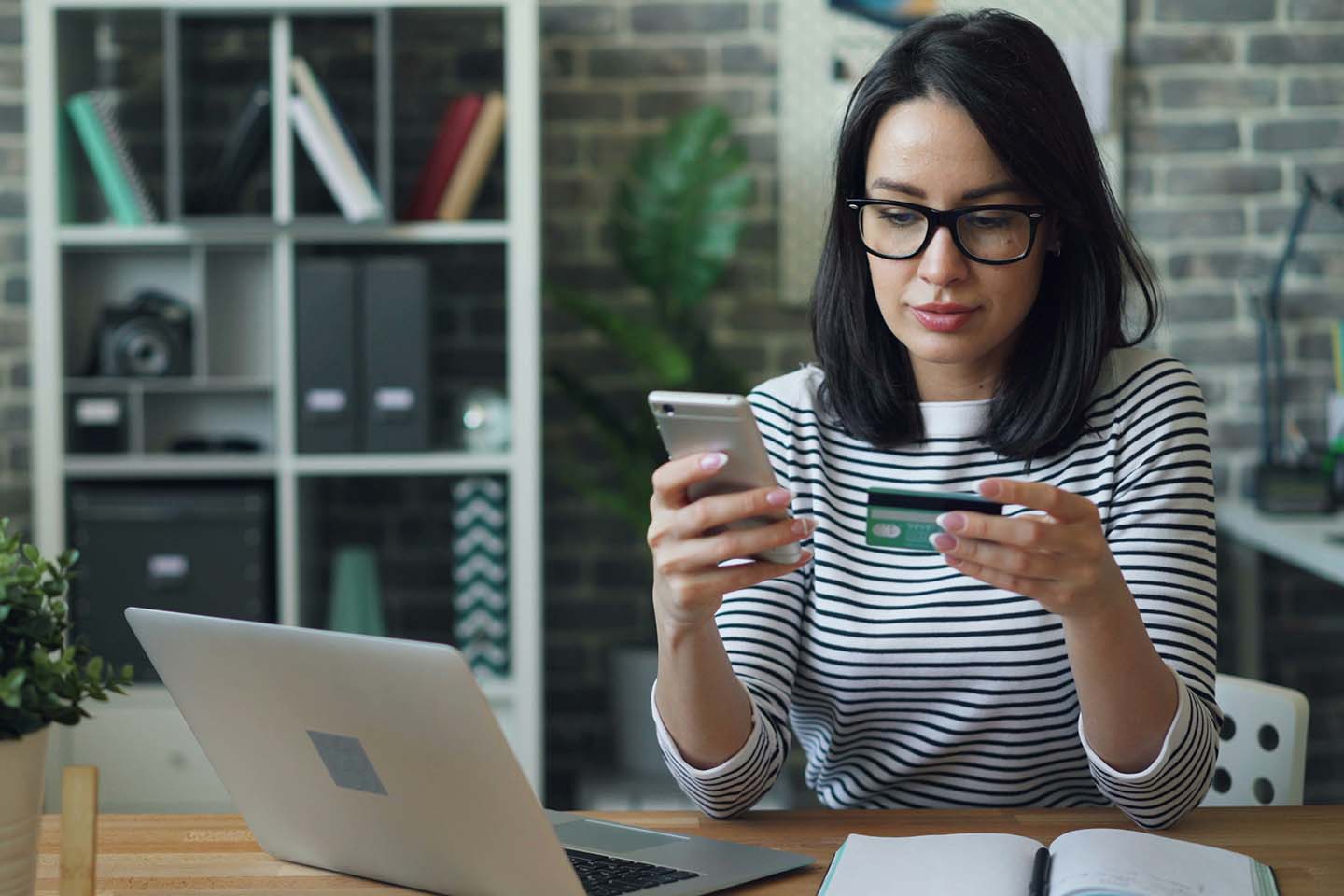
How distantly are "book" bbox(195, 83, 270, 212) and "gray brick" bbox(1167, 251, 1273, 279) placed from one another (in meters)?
1.92

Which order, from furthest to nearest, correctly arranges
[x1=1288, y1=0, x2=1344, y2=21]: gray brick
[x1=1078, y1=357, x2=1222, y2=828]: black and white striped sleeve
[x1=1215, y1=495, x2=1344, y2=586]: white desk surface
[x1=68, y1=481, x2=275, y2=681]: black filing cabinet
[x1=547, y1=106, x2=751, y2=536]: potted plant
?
[x1=1288, y1=0, x2=1344, y2=21]: gray brick, [x1=547, y1=106, x2=751, y2=536]: potted plant, [x1=68, y1=481, x2=275, y2=681]: black filing cabinet, [x1=1215, y1=495, x2=1344, y2=586]: white desk surface, [x1=1078, y1=357, x2=1222, y2=828]: black and white striped sleeve

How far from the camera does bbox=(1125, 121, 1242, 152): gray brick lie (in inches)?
119

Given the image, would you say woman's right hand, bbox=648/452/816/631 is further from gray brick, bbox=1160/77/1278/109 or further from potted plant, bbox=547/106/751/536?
gray brick, bbox=1160/77/1278/109

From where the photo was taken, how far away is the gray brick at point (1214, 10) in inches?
119

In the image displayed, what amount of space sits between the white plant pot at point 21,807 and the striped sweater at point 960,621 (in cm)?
56

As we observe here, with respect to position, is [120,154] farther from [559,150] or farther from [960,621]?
[960,621]

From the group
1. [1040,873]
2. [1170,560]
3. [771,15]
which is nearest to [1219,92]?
[771,15]

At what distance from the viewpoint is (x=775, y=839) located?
1158 mm

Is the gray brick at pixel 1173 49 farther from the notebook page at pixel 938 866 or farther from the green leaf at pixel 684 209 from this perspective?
the notebook page at pixel 938 866

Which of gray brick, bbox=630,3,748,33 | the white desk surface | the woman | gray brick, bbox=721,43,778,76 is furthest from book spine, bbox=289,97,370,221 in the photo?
the white desk surface

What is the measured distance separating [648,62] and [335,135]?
735 millimetres

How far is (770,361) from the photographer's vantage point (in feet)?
10.2

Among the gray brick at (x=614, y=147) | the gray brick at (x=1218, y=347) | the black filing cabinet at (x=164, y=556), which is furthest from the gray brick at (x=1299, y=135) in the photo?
the black filing cabinet at (x=164, y=556)

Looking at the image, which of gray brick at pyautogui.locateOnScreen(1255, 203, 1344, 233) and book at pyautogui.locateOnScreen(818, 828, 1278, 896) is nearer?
book at pyautogui.locateOnScreen(818, 828, 1278, 896)
